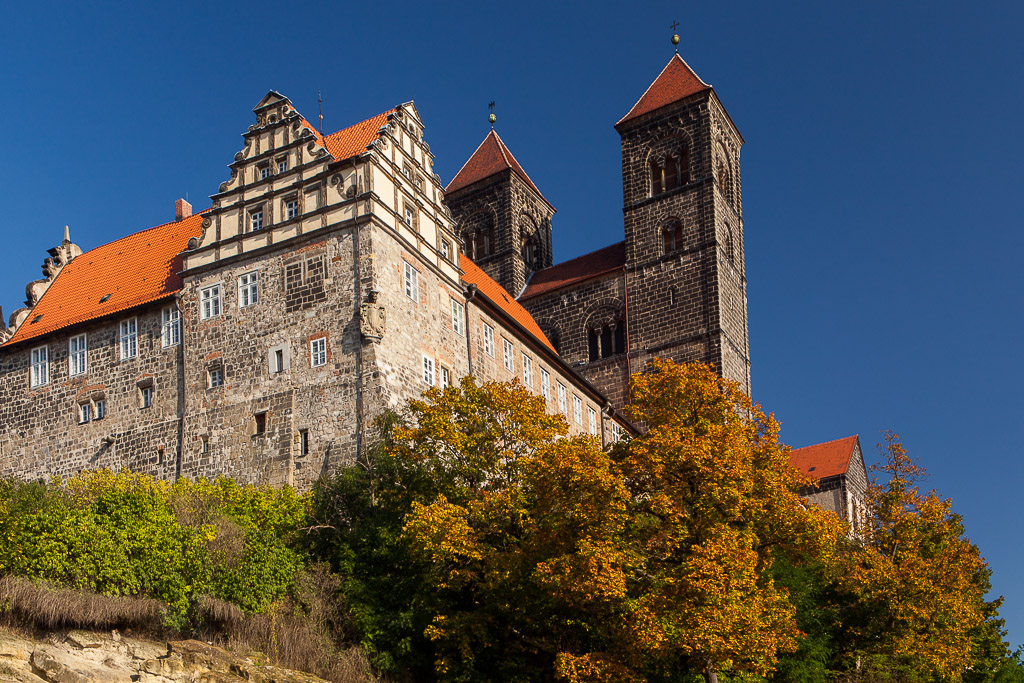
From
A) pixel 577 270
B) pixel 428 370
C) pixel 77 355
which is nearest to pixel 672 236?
pixel 577 270

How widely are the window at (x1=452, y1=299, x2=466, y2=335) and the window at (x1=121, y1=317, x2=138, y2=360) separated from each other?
10122mm

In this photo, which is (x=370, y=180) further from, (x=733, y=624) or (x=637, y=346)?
(x=637, y=346)

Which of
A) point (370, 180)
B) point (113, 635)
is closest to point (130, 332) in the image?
point (370, 180)

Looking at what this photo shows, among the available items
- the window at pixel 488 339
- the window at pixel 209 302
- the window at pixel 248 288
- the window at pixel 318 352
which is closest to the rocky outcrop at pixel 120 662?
the window at pixel 318 352

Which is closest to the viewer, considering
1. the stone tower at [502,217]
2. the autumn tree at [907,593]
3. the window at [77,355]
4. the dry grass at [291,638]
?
the dry grass at [291,638]

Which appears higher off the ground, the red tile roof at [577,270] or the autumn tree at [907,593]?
the red tile roof at [577,270]

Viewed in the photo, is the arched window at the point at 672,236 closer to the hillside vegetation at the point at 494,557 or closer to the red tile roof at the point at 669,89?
the red tile roof at the point at 669,89

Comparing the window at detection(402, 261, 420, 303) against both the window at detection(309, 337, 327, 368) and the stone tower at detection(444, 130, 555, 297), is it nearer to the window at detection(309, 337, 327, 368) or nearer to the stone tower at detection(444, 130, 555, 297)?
the window at detection(309, 337, 327, 368)

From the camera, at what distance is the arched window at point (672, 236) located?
6297cm

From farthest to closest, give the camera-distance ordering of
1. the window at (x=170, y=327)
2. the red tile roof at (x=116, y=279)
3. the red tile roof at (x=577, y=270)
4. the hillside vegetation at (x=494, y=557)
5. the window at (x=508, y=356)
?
the red tile roof at (x=577, y=270) → the window at (x=508, y=356) → the red tile roof at (x=116, y=279) → the window at (x=170, y=327) → the hillside vegetation at (x=494, y=557)

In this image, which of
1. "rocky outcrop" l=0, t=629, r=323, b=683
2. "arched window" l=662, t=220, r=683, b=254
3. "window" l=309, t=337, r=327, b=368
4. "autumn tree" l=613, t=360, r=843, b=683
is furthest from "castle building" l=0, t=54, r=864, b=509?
"arched window" l=662, t=220, r=683, b=254

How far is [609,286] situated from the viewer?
211ft

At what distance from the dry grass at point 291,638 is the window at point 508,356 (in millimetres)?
16899

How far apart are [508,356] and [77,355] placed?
14.5 meters
